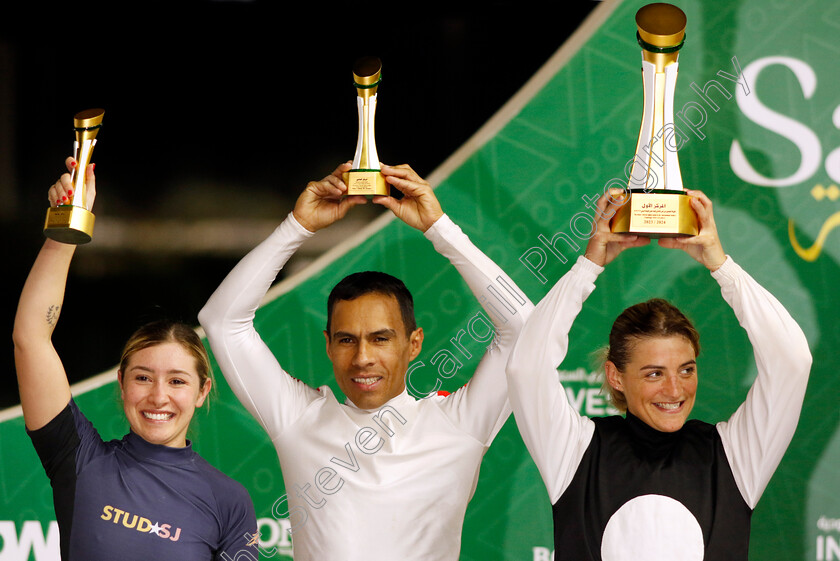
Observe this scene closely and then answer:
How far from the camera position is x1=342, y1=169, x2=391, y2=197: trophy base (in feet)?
6.69

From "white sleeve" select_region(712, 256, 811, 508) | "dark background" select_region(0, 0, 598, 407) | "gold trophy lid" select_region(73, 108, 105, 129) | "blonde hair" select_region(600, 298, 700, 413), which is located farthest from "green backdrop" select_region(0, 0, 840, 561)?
"gold trophy lid" select_region(73, 108, 105, 129)

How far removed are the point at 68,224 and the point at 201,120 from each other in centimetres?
94

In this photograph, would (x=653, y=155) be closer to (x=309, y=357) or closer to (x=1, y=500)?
(x=309, y=357)

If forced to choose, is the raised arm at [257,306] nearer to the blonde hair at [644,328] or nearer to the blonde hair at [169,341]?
the blonde hair at [169,341]

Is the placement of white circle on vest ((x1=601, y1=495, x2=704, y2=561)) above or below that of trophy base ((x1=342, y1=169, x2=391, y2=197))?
below

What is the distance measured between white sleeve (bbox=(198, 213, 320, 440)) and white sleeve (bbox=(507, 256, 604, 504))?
23.9 inches

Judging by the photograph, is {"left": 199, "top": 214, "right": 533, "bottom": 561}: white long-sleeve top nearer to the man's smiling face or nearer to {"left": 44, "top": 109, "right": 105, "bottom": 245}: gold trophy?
the man's smiling face

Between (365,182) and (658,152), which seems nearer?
(658,152)

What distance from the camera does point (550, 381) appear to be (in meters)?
1.82

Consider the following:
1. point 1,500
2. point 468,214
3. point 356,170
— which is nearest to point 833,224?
point 468,214

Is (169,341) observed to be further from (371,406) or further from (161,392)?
(371,406)

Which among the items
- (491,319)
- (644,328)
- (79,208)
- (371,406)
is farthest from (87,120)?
(644,328)

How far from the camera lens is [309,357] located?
2.63 metres

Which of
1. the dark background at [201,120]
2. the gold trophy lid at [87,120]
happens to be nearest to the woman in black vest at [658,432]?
the dark background at [201,120]
